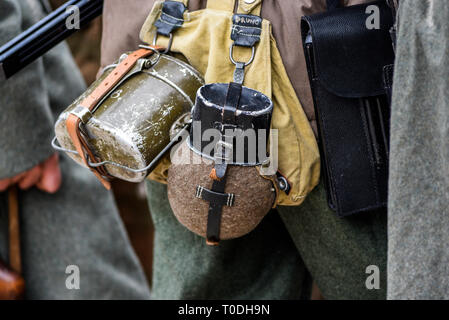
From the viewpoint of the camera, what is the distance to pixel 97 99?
739mm

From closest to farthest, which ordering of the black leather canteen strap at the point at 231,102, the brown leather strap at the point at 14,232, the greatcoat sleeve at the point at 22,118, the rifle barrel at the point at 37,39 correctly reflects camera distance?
1. the black leather canteen strap at the point at 231,102
2. the rifle barrel at the point at 37,39
3. the greatcoat sleeve at the point at 22,118
4. the brown leather strap at the point at 14,232

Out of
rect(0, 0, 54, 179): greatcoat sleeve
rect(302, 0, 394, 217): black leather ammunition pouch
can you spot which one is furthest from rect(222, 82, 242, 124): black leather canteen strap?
rect(0, 0, 54, 179): greatcoat sleeve

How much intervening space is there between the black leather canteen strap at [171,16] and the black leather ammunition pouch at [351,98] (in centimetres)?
18

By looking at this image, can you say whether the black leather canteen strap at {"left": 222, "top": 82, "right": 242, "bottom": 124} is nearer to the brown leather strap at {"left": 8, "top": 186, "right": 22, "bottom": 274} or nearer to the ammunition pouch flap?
the ammunition pouch flap

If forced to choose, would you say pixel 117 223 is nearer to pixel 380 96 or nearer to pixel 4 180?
pixel 4 180

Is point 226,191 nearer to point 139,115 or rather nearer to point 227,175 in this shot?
point 227,175

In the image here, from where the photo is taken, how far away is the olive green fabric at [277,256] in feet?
2.78

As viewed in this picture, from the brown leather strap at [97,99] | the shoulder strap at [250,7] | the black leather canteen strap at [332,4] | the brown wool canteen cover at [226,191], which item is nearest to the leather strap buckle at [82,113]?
the brown leather strap at [97,99]

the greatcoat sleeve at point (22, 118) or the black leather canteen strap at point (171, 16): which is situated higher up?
the black leather canteen strap at point (171, 16)

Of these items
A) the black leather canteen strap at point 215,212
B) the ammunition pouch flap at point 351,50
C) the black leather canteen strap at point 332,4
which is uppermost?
the black leather canteen strap at point 332,4

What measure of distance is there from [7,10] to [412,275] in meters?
0.89

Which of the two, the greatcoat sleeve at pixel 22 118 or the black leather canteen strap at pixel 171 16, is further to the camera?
the greatcoat sleeve at pixel 22 118

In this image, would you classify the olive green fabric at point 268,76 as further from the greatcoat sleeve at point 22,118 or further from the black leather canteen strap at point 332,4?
the greatcoat sleeve at point 22,118

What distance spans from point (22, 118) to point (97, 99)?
0.48 m
